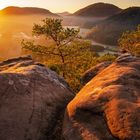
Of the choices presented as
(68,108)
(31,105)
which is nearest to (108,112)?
(68,108)

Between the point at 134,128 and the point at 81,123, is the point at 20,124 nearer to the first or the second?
the point at 81,123

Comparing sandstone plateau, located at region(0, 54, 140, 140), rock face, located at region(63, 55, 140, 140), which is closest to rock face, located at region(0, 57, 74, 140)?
sandstone plateau, located at region(0, 54, 140, 140)

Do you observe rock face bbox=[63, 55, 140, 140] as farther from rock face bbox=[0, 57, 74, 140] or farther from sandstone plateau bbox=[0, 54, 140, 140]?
rock face bbox=[0, 57, 74, 140]

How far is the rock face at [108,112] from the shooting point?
11.0 metres

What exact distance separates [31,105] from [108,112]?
3.87 metres

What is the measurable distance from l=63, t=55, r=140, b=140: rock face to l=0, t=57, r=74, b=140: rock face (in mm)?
1077

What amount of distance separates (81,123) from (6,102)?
3.72m

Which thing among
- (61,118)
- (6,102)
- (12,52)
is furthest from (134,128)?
(12,52)

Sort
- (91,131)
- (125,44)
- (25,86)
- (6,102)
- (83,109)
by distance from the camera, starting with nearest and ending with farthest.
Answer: (91,131), (83,109), (6,102), (25,86), (125,44)

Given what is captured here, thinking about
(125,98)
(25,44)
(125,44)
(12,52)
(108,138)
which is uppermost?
(125,98)

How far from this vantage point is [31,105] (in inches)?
552

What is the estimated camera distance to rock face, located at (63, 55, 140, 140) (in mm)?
10953

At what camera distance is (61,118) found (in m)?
14.2

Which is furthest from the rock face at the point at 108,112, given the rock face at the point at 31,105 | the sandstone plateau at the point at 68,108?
the rock face at the point at 31,105
